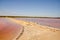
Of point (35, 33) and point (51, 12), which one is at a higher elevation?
point (51, 12)

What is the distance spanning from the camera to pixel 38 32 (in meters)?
0.97

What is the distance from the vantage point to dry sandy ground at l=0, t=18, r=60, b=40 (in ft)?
3.11

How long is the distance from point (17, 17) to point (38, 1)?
28 cm

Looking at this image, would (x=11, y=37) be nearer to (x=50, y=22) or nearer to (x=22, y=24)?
(x=22, y=24)

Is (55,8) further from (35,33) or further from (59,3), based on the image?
(35,33)

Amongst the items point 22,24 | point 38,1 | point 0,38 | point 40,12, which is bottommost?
point 0,38

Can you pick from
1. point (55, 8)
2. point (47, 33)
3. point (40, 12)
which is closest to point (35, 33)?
point (47, 33)

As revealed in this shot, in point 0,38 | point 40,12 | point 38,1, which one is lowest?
point 0,38

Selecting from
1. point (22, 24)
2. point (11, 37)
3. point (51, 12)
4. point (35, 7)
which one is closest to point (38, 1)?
point (35, 7)

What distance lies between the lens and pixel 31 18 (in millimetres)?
1008

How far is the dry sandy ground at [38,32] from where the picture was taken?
95 centimetres

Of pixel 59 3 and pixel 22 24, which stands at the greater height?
pixel 59 3

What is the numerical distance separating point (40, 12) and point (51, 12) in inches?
4.4

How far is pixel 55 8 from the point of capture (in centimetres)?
100
